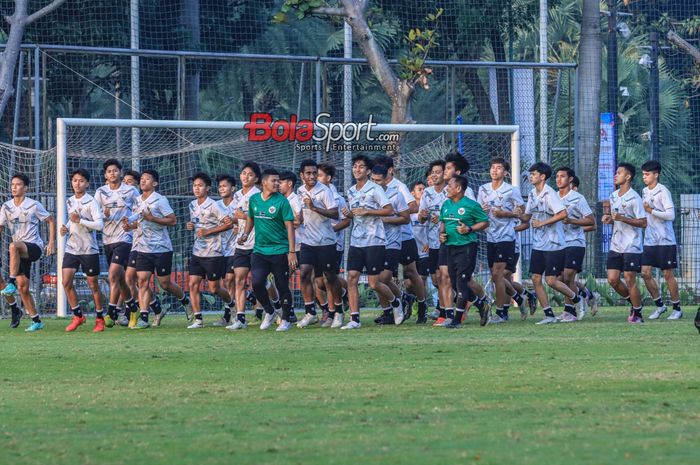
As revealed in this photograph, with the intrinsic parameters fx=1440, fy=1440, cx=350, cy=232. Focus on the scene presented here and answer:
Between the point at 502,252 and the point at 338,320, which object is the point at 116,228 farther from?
the point at 502,252

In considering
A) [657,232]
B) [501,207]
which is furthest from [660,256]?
[501,207]

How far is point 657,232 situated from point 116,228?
24.0 feet

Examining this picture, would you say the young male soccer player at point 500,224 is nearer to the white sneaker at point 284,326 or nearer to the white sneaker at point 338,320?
the white sneaker at point 338,320

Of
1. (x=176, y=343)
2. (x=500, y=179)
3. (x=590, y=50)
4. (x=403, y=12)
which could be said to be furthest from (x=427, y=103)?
(x=176, y=343)

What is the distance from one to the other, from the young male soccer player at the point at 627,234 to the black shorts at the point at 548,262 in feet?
2.56

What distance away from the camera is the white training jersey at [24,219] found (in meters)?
19.2

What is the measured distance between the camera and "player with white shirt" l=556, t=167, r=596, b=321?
19109 millimetres

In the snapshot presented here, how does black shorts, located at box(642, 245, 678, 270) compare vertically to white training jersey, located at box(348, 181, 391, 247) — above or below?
below

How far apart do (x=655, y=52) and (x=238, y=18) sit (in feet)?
32.2

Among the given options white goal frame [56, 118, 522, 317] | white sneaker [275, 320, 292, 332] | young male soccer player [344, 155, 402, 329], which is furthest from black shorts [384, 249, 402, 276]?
white goal frame [56, 118, 522, 317]

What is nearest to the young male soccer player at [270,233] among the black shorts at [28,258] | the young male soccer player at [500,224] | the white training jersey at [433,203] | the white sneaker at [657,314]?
the white training jersey at [433,203]

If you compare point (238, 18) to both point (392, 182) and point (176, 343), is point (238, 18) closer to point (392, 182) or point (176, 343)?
point (392, 182)

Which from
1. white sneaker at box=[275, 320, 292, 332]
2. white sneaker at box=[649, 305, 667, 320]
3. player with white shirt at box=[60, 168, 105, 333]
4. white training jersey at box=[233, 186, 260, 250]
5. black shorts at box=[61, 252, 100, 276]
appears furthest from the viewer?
white sneaker at box=[649, 305, 667, 320]

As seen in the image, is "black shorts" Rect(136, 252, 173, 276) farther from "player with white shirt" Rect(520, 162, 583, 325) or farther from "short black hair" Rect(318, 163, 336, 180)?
"player with white shirt" Rect(520, 162, 583, 325)
